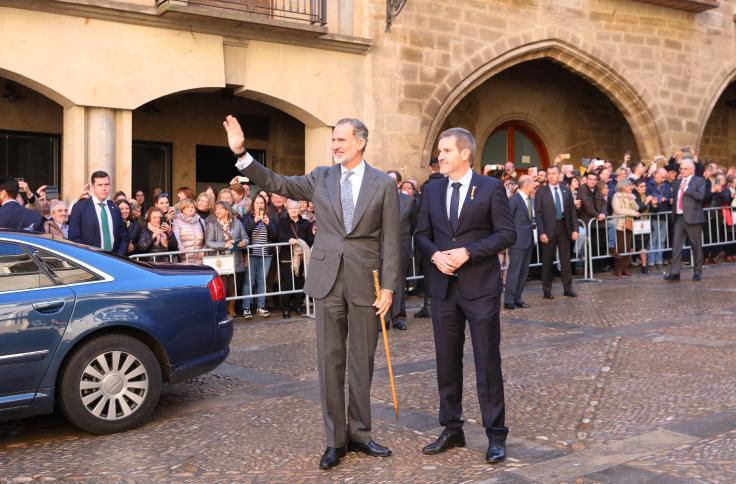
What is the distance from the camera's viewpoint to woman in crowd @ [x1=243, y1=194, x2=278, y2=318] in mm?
11156

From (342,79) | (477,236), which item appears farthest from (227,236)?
(477,236)

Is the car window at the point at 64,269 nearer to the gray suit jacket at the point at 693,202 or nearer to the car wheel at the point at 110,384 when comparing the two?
the car wheel at the point at 110,384

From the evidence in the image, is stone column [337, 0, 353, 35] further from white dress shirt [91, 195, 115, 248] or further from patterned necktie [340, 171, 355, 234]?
patterned necktie [340, 171, 355, 234]

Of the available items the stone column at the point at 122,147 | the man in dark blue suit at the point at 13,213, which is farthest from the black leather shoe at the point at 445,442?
the stone column at the point at 122,147

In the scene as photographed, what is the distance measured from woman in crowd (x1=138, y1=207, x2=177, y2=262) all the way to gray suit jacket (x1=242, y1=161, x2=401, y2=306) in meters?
6.03

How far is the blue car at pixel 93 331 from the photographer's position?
5.42 m

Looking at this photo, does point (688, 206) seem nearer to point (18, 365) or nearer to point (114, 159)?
point (114, 159)

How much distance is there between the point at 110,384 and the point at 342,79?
35.8 ft

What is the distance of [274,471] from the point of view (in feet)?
15.6

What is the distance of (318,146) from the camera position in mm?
15945

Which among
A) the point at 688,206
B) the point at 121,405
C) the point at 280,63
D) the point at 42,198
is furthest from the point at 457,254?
the point at 280,63

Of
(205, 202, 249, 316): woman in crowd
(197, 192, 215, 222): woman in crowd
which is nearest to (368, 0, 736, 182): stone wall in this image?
(197, 192, 215, 222): woman in crowd

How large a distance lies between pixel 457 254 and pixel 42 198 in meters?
8.66

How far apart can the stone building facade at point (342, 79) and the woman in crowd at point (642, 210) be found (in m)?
4.08
